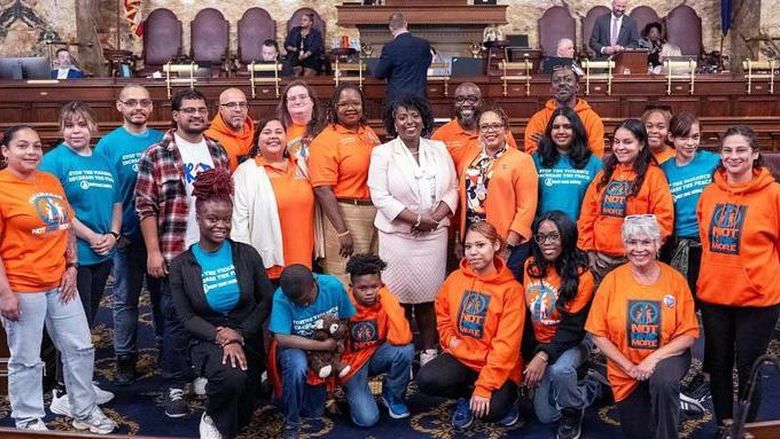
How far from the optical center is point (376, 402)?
387 centimetres

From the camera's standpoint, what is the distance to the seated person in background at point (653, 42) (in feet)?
33.0

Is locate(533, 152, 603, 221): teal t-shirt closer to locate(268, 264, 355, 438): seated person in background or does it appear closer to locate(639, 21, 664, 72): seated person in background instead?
locate(268, 264, 355, 438): seated person in background

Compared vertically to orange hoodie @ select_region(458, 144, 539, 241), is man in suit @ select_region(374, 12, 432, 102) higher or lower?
higher

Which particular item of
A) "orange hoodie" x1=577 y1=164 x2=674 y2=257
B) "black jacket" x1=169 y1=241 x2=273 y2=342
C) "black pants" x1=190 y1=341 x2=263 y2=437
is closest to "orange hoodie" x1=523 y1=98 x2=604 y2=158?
"orange hoodie" x1=577 y1=164 x2=674 y2=257

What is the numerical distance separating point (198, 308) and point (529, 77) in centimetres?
584

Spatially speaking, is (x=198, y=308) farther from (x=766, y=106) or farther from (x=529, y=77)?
(x=766, y=106)

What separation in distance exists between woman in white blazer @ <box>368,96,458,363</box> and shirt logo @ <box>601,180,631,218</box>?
713mm

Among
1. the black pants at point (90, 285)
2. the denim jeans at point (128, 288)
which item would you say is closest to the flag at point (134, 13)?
the denim jeans at point (128, 288)

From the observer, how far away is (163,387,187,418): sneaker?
12.5 ft

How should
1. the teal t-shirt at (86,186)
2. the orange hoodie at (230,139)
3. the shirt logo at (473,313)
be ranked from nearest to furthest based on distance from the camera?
the shirt logo at (473,313) → the teal t-shirt at (86,186) → the orange hoodie at (230,139)

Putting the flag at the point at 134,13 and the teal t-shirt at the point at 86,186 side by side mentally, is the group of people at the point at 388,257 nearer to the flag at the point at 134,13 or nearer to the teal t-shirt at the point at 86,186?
the teal t-shirt at the point at 86,186

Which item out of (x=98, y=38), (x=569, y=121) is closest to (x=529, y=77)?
(x=569, y=121)

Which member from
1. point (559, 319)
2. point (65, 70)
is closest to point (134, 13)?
point (65, 70)

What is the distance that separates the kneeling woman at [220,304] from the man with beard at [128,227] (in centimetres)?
62
